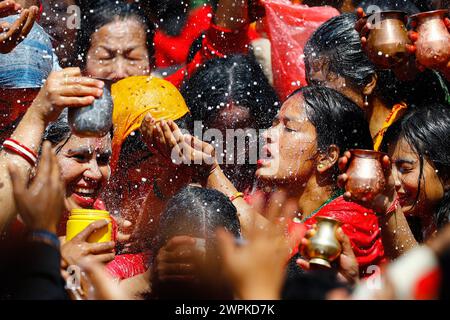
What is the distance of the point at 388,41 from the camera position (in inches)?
146

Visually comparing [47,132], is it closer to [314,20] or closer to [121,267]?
[121,267]

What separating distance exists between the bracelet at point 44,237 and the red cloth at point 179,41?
326 centimetres

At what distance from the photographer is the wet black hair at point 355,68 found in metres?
4.40

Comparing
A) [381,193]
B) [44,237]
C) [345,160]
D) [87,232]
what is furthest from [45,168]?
[381,193]

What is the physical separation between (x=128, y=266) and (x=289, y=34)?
2.14 meters

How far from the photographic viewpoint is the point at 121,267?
12.0ft

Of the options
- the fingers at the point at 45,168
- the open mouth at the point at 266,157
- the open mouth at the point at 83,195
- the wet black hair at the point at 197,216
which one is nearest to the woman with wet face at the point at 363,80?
the open mouth at the point at 266,157

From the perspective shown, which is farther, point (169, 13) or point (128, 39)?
point (169, 13)

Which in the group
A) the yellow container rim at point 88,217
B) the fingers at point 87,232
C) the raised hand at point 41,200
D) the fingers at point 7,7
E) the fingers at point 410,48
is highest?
the fingers at point 7,7

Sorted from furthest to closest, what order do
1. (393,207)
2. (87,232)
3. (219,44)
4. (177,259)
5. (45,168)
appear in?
1. (219,44)
2. (393,207)
3. (87,232)
4. (177,259)
5. (45,168)

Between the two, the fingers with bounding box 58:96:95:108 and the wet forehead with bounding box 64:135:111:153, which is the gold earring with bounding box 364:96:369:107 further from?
the fingers with bounding box 58:96:95:108

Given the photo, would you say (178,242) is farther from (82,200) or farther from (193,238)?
(82,200)

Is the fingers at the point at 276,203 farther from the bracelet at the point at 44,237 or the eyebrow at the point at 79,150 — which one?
the bracelet at the point at 44,237
